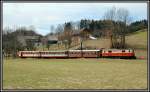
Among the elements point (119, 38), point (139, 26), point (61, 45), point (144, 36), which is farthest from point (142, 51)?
point (61, 45)

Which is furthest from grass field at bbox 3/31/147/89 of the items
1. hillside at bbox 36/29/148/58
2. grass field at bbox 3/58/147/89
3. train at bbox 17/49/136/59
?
hillside at bbox 36/29/148/58

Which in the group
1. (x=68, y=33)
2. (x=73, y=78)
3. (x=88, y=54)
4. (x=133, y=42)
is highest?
(x=68, y=33)

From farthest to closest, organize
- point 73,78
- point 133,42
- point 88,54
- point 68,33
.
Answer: point 68,33
point 133,42
point 88,54
point 73,78

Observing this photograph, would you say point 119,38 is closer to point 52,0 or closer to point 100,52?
point 100,52

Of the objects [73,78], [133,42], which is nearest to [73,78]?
[73,78]

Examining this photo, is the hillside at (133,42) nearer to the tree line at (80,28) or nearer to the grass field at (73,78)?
the tree line at (80,28)

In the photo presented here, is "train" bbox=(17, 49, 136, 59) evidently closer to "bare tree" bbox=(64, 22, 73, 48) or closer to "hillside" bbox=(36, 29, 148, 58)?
"hillside" bbox=(36, 29, 148, 58)

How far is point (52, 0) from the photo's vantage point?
1539cm

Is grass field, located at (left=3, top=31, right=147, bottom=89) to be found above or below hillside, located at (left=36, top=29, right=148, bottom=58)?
below

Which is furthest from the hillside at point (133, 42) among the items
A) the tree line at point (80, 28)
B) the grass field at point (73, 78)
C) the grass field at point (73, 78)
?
the grass field at point (73, 78)

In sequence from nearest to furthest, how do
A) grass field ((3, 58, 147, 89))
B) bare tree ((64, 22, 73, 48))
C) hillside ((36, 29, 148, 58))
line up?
grass field ((3, 58, 147, 89)) → hillside ((36, 29, 148, 58)) → bare tree ((64, 22, 73, 48))

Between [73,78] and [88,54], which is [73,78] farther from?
[88,54]

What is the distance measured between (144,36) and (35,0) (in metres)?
82.5

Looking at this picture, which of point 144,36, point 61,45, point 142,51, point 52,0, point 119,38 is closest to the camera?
point 52,0
